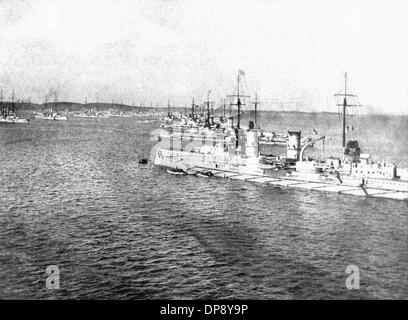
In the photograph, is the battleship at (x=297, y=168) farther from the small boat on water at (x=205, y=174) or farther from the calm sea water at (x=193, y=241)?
the calm sea water at (x=193, y=241)

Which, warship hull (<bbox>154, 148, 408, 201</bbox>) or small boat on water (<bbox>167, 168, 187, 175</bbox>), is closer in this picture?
warship hull (<bbox>154, 148, 408, 201</bbox>)

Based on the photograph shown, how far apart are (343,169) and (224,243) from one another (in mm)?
25796

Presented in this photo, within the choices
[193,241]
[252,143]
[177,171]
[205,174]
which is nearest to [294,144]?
[252,143]

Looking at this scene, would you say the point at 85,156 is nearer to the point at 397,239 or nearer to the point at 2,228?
the point at 2,228

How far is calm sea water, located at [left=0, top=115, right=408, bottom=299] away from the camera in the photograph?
19.2m

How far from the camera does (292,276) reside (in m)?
20.2

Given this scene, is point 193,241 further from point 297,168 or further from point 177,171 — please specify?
point 177,171

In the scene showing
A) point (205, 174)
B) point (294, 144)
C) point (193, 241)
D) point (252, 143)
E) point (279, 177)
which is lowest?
point (193, 241)

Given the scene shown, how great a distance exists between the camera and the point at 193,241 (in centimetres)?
2545

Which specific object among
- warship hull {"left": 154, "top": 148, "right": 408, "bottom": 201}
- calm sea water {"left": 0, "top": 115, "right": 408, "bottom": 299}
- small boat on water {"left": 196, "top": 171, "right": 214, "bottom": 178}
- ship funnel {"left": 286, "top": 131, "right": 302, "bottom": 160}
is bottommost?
calm sea water {"left": 0, "top": 115, "right": 408, "bottom": 299}

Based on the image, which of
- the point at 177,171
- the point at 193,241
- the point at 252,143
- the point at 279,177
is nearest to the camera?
the point at 193,241

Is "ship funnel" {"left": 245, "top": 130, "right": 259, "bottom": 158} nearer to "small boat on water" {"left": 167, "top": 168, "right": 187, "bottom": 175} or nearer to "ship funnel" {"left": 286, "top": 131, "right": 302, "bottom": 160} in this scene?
"ship funnel" {"left": 286, "top": 131, "right": 302, "bottom": 160}

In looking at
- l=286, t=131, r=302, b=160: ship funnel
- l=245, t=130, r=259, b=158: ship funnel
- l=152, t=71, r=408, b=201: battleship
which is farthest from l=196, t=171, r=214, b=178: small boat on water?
l=286, t=131, r=302, b=160: ship funnel
